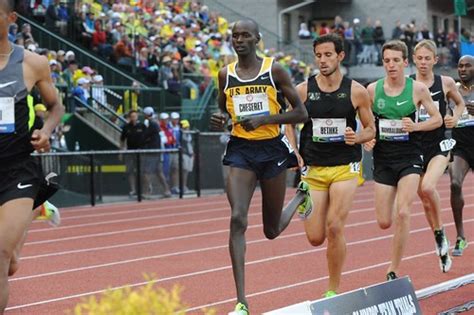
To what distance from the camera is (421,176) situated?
1214cm

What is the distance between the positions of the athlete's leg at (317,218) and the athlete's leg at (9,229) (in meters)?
3.45

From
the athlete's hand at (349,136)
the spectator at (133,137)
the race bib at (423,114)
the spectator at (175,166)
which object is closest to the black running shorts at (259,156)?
the athlete's hand at (349,136)

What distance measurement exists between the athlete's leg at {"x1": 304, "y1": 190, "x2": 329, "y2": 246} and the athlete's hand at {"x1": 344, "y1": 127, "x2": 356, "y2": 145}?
1.58 ft

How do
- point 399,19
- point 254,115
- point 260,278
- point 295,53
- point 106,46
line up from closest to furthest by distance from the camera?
point 254,115, point 260,278, point 106,46, point 295,53, point 399,19

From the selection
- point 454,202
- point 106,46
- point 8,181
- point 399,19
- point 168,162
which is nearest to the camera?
point 8,181

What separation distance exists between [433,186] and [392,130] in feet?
3.27

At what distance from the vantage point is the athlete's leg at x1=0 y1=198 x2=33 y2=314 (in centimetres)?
710

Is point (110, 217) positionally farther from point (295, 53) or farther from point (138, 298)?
point (295, 53)

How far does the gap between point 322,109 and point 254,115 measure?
1295mm

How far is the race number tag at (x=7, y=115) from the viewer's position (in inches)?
288

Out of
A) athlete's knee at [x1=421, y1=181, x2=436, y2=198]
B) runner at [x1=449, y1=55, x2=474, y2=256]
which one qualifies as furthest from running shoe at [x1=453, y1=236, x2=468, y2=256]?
athlete's knee at [x1=421, y1=181, x2=436, y2=198]

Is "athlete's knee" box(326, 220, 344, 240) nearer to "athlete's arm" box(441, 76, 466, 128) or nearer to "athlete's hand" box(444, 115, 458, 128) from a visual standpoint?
"athlete's hand" box(444, 115, 458, 128)

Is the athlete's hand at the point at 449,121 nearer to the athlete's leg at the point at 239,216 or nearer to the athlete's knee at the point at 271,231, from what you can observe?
the athlete's knee at the point at 271,231

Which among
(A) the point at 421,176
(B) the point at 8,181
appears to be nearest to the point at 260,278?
(A) the point at 421,176
